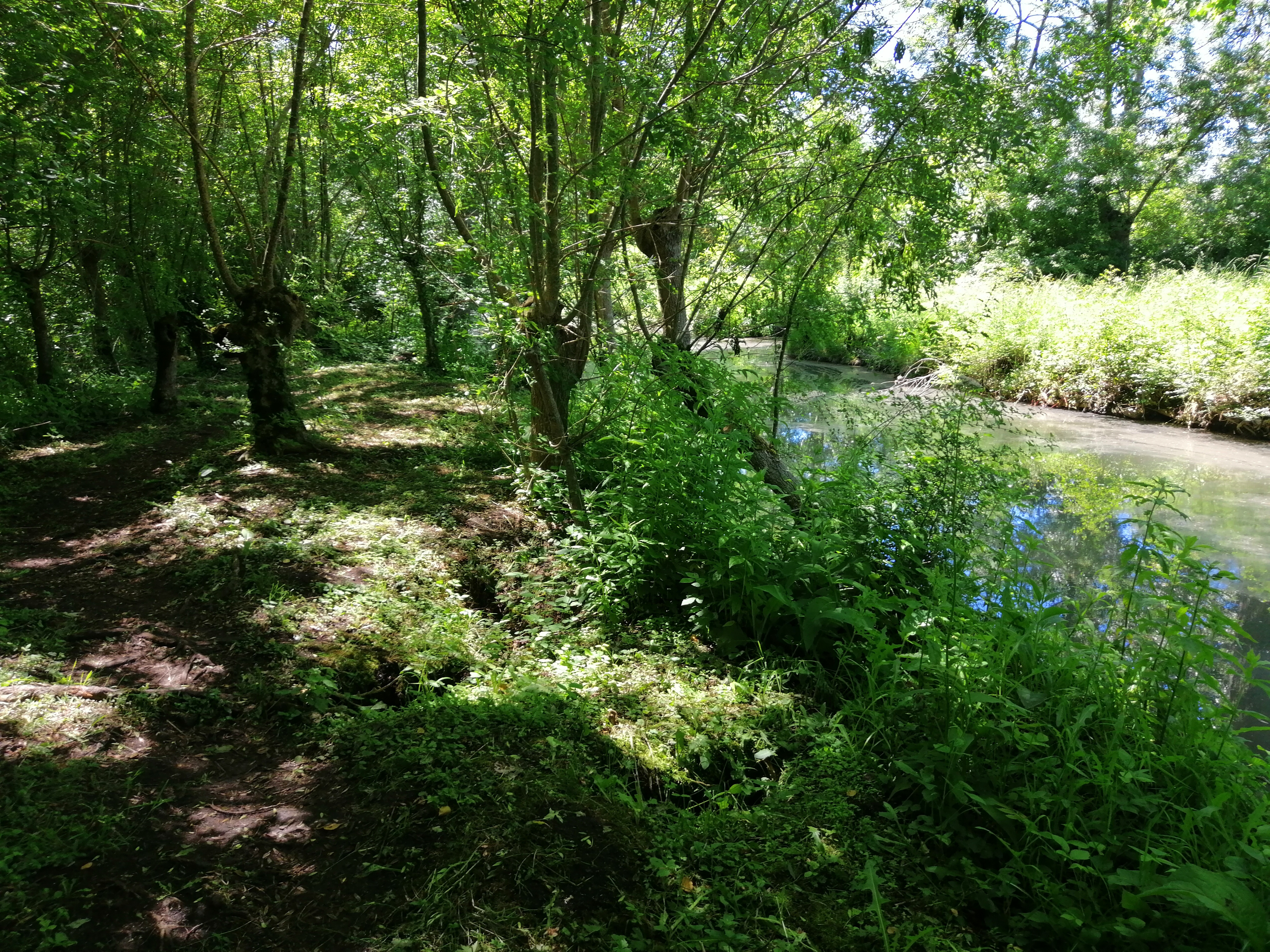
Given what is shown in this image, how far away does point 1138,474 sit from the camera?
875cm

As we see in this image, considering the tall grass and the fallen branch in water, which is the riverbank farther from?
the fallen branch in water

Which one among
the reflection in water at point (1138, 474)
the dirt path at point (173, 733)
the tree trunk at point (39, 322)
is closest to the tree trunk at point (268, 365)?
the dirt path at point (173, 733)

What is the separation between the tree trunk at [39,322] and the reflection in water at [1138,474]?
24.3ft

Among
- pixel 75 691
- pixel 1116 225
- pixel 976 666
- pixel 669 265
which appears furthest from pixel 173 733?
pixel 1116 225

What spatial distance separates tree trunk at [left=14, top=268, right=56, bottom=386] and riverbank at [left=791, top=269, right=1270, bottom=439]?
8344 mm

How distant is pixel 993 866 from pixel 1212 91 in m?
28.5

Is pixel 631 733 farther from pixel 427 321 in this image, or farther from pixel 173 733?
pixel 427 321

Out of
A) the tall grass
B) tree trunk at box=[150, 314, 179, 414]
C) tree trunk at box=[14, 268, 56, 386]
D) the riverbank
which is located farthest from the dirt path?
the riverbank

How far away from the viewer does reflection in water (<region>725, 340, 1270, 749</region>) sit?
589 cm

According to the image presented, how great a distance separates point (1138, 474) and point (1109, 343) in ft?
14.4

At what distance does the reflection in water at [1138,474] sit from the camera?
5895mm

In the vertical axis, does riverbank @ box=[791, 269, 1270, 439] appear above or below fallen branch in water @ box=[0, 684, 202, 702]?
above

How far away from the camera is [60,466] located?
237 inches

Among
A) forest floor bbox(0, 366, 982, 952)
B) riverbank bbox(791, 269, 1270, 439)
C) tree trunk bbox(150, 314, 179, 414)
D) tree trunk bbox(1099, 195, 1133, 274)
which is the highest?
tree trunk bbox(1099, 195, 1133, 274)
